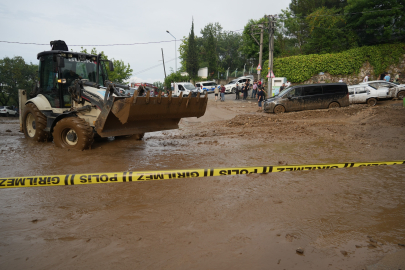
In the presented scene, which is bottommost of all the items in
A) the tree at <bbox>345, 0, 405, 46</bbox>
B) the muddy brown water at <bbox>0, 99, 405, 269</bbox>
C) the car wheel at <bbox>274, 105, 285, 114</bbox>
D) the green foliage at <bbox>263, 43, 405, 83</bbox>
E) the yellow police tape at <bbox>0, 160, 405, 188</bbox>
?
the muddy brown water at <bbox>0, 99, 405, 269</bbox>

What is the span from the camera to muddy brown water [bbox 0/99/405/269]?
2877 mm

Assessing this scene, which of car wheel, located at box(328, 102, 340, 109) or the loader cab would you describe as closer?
the loader cab

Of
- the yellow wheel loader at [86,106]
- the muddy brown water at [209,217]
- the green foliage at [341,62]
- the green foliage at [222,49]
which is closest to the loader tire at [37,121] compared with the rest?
the yellow wheel loader at [86,106]

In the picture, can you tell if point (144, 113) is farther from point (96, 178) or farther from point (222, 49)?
point (222, 49)

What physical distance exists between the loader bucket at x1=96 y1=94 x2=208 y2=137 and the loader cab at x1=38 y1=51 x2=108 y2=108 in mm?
2371

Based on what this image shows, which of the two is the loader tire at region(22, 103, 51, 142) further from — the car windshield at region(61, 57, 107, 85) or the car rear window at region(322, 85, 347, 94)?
the car rear window at region(322, 85, 347, 94)

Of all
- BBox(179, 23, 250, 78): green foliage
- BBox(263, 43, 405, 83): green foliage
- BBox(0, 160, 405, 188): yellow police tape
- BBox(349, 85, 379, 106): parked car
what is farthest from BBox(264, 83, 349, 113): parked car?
BBox(179, 23, 250, 78): green foliage

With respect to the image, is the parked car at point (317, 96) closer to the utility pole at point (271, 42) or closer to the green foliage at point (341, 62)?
the utility pole at point (271, 42)

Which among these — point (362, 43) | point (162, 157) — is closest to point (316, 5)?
point (362, 43)

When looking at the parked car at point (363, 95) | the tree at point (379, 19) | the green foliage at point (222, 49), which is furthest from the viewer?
the green foliage at point (222, 49)

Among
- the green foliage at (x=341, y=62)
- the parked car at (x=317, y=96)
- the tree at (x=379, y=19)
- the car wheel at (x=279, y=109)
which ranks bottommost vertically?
the car wheel at (x=279, y=109)

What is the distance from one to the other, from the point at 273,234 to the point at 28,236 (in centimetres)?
303

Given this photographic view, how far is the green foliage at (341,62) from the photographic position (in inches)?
1033

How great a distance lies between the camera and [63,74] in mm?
8133
